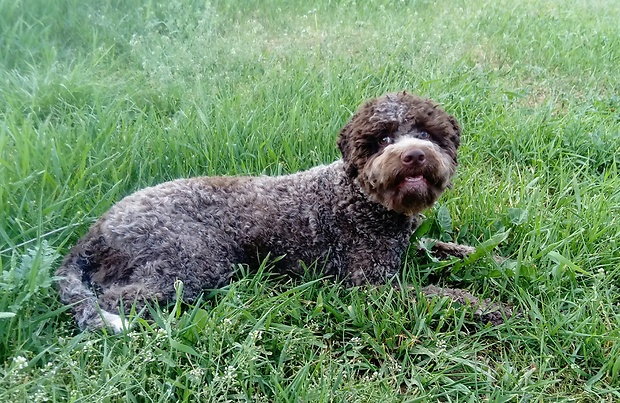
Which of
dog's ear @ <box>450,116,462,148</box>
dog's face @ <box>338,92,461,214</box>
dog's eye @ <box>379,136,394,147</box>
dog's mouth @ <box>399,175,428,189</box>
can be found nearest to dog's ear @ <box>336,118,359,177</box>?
dog's face @ <box>338,92,461,214</box>

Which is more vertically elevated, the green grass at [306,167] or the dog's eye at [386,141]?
the dog's eye at [386,141]

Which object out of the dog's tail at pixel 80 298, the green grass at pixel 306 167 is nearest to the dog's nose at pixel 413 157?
the green grass at pixel 306 167

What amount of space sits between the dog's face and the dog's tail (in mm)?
1674

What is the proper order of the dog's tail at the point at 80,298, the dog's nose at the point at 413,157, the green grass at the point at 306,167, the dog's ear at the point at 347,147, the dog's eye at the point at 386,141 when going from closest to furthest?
the green grass at the point at 306,167
the dog's tail at the point at 80,298
the dog's nose at the point at 413,157
the dog's eye at the point at 386,141
the dog's ear at the point at 347,147

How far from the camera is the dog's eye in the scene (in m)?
3.21

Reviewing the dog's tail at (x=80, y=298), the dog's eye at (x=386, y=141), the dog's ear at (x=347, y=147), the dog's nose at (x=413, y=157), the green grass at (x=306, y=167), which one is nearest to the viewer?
the green grass at (x=306, y=167)

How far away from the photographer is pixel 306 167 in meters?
4.24

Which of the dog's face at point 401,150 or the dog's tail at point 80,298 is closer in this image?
the dog's tail at point 80,298

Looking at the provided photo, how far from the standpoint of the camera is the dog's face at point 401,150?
9.79 ft

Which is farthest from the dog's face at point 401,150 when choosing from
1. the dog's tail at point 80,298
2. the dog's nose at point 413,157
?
the dog's tail at point 80,298

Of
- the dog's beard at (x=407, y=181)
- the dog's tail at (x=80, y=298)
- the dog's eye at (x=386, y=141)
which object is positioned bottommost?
the dog's tail at (x=80, y=298)

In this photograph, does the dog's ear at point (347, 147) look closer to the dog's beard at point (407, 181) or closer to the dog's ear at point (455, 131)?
the dog's beard at point (407, 181)

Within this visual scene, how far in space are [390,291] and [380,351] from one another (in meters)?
0.42

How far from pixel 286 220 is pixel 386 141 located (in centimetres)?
83
